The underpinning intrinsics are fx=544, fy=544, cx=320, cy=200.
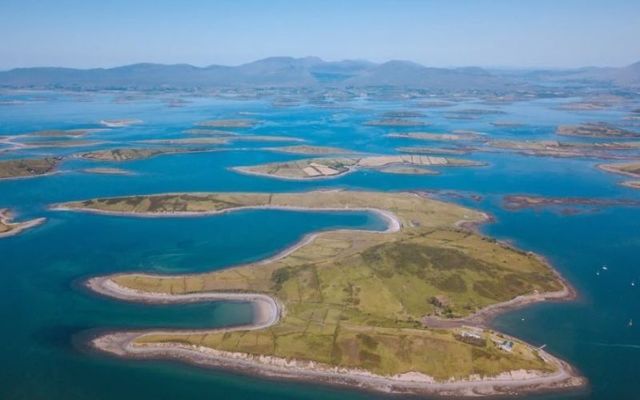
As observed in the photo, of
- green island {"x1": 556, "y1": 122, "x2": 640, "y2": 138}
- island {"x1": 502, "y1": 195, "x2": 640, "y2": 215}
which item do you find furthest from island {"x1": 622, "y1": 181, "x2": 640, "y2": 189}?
green island {"x1": 556, "y1": 122, "x2": 640, "y2": 138}

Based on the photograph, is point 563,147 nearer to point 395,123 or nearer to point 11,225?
point 395,123

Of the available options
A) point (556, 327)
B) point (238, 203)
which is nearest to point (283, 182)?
point (238, 203)

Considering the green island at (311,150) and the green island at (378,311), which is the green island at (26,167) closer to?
the green island at (311,150)

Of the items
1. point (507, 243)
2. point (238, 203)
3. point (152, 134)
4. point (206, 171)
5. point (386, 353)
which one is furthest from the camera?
point (152, 134)

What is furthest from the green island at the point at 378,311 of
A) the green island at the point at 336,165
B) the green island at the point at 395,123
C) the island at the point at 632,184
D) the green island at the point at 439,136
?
the green island at the point at 395,123

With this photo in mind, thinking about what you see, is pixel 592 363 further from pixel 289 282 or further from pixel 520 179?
pixel 520 179

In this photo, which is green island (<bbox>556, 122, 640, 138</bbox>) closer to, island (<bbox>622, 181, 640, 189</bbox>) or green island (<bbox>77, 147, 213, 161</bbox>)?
island (<bbox>622, 181, 640, 189</bbox>)

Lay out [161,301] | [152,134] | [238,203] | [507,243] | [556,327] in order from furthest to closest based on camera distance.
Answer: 1. [152,134]
2. [238,203]
3. [507,243]
4. [161,301]
5. [556,327]

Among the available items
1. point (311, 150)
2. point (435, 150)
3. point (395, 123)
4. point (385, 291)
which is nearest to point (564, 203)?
point (435, 150)
